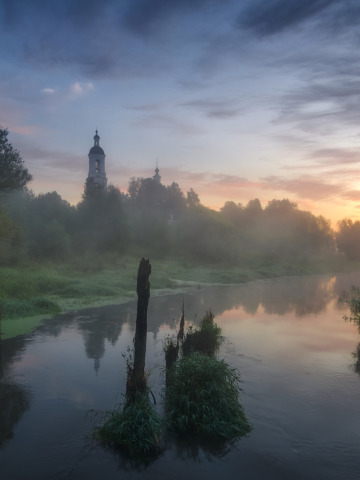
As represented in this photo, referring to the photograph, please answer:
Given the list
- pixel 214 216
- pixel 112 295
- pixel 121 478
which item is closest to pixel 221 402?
pixel 121 478

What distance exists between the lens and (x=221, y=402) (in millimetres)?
15133

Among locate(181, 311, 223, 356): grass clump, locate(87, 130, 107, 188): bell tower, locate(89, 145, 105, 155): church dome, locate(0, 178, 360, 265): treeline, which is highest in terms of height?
locate(89, 145, 105, 155): church dome

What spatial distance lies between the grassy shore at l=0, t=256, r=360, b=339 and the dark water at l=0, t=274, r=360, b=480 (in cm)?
270

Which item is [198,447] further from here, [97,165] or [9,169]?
[97,165]

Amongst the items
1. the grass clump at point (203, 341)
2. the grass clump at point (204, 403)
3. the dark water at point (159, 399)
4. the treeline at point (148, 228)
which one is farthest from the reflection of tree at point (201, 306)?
the treeline at point (148, 228)

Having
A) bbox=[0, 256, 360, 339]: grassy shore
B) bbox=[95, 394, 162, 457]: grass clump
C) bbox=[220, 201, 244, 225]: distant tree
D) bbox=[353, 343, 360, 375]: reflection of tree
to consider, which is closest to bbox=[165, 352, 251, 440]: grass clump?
bbox=[95, 394, 162, 457]: grass clump

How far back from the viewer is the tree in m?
35.1

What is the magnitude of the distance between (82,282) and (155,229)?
42.8m

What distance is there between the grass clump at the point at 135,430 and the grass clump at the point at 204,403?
4.10 ft

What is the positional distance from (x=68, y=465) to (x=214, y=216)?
8898cm

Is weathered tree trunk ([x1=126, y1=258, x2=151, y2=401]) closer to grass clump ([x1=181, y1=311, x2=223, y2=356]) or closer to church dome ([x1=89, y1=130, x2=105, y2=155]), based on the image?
grass clump ([x1=181, y1=311, x2=223, y2=356])

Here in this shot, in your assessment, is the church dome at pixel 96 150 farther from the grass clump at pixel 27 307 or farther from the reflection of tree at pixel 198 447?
the reflection of tree at pixel 198 447

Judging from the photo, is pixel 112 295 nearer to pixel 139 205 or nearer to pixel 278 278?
pixel 278 278

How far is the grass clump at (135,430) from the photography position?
13.5m
